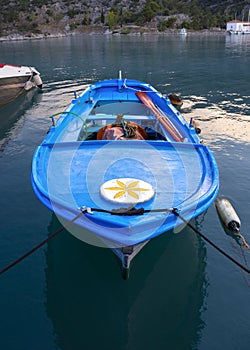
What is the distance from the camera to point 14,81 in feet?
83.1

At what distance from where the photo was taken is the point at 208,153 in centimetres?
888

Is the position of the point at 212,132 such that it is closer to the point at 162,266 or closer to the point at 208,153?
the point at 208,153

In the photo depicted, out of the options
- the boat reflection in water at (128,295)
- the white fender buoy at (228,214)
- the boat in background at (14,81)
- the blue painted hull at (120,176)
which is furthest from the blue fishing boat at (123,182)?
the boat in background at (14,81)

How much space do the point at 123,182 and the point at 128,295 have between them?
2.87 metres

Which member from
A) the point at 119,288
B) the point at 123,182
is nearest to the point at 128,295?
the point at 119,288

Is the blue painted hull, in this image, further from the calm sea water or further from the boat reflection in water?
the calm sea water

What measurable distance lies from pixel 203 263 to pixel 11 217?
6.64 m

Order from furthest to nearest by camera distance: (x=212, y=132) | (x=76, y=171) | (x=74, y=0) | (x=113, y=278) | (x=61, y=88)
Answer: (x=74, y=0), (x=61, y=88), (x=212, y=132), (x=76, y=171), (x=113, y=278)

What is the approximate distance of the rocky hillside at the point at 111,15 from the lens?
14049 centimetres

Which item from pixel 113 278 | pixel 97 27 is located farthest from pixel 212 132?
pixel 97 27

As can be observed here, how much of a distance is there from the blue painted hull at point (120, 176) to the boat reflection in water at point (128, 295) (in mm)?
1418

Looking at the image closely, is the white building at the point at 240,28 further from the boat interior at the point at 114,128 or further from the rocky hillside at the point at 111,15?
the boat interior at the point at 114,128

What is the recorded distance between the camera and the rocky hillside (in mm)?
140488

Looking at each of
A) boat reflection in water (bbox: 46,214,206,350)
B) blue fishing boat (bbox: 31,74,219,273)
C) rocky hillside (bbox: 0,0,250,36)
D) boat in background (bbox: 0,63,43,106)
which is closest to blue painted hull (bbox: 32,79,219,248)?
blue fishing boat (bbox: 31,74,219,273)
